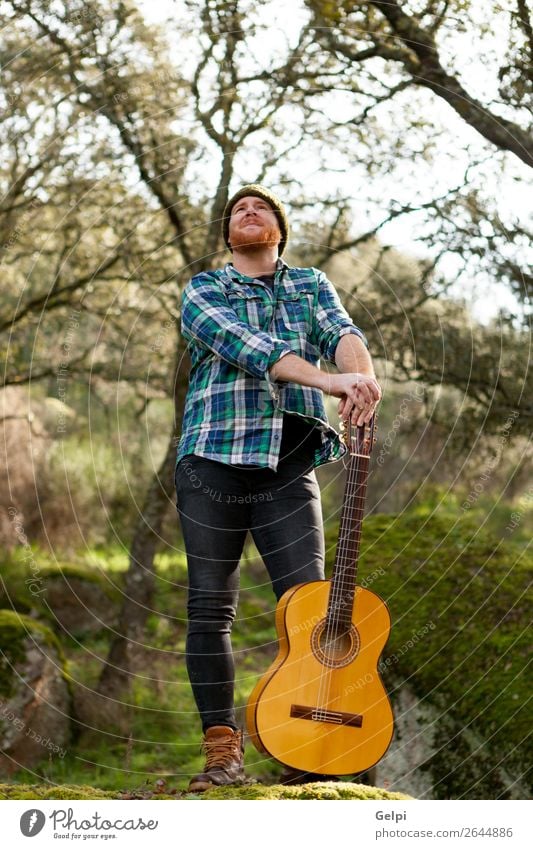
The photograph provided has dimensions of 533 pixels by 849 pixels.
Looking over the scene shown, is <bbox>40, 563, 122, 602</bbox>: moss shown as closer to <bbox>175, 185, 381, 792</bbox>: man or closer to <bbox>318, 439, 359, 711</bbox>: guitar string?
<bbox>175, 185, 381, 792</bbox>: man

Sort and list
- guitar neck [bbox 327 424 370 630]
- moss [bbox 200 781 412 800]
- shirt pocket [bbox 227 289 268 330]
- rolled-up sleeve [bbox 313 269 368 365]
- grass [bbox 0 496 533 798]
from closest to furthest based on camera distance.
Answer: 1. moss [bbox 200 781 412 800]
2. guitar neck [bbox 327 424 370 630]
3. rolled-up sleeve [bbox 313 269 368 365]
4. shirt pocket [bbox 227 289 268 330]
5. grass [bbox 0 496 533 798]

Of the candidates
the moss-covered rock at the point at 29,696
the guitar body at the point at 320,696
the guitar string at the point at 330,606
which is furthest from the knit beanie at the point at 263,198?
the moss-covered rock at the point at 29,696

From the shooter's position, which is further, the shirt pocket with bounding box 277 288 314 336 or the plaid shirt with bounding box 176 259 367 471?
the shirt pocket with bounding box 277 288 314 336

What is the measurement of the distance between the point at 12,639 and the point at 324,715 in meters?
4.94

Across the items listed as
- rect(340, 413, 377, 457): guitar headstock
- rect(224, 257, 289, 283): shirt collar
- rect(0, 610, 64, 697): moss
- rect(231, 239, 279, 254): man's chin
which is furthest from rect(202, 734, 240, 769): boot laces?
rect(0, 610, 64, 697): moss

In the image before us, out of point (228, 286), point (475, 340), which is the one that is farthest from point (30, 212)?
point (228, 286)

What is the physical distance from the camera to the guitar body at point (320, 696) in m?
3.92

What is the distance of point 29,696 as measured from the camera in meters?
8.17

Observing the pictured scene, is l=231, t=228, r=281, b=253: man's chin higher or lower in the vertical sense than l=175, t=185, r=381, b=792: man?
higher

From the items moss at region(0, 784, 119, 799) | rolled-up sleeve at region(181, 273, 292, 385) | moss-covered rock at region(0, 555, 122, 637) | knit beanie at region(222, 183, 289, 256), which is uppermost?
knit beanie at region(222, 183, 289, 256)

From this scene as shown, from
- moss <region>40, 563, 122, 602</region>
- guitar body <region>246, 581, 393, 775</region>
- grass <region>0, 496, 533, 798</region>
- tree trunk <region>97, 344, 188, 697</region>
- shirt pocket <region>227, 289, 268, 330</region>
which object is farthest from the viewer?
moss <region>40, 563, 122, 602</region>

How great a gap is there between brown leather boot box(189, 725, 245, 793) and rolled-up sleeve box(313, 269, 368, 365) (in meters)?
1.54

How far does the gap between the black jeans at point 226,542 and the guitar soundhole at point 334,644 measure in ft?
0.78

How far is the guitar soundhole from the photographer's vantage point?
13.2 ft
